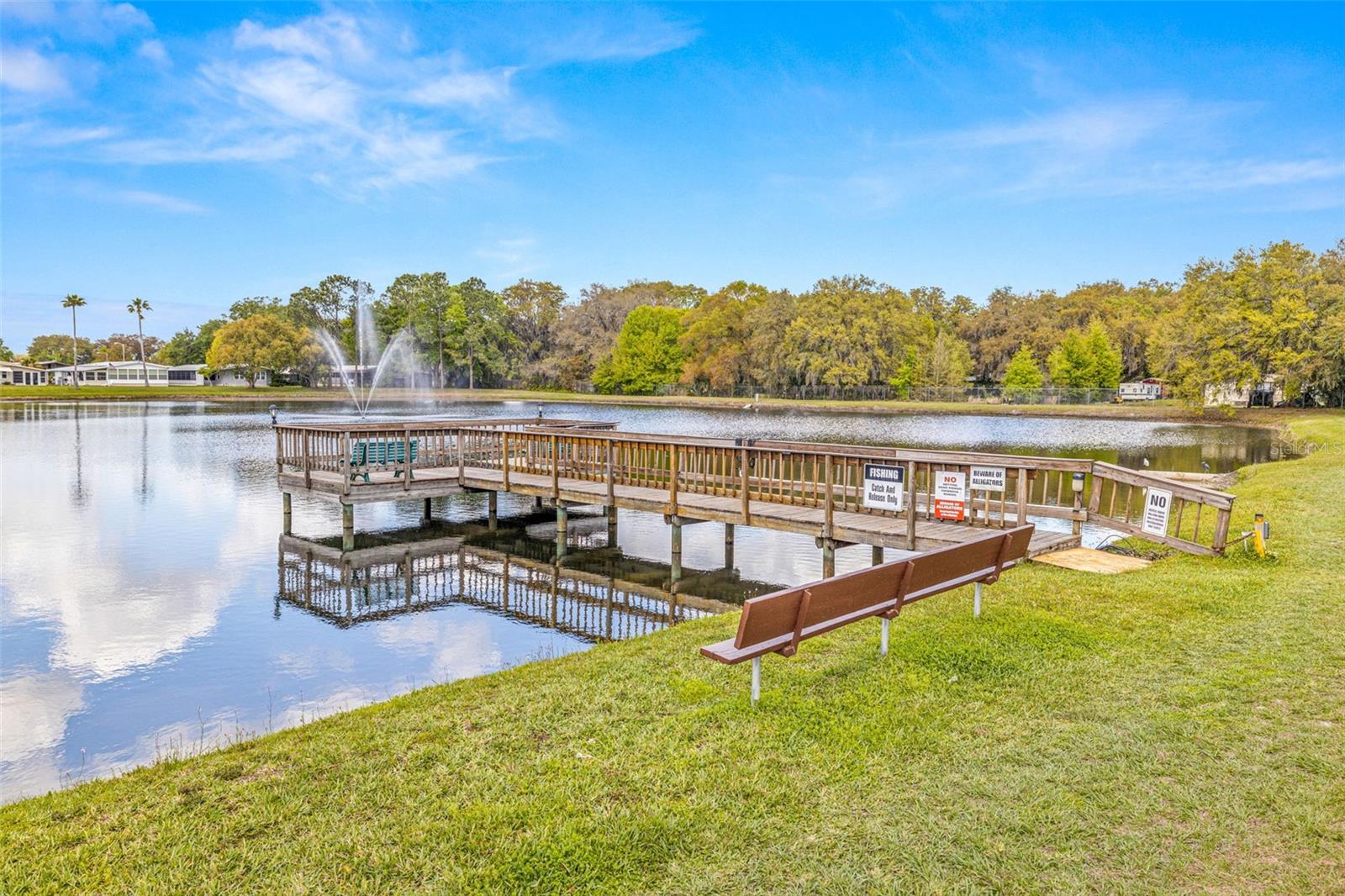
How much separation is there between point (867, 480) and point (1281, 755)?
810cm

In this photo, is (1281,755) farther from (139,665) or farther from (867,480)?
(139,665)

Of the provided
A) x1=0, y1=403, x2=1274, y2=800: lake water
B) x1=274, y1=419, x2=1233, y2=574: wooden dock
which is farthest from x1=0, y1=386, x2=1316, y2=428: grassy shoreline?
x1=0, y1=403, x2=1274, y2=800: lake water

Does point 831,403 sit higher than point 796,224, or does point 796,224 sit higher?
point 796,224

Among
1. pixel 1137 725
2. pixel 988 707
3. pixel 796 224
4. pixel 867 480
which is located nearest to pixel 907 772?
pixel 988 707

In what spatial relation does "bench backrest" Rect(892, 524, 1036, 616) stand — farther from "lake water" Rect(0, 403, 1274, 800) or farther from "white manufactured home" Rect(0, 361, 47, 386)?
"white manufactured home" Rect(0, 361, 47, 386)

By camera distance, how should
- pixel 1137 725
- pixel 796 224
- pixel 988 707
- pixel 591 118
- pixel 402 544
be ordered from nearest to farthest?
pixel 1137 725 → pixel 988 707 → pixel 402 544 → pixel 591 118 → pixel 796 224

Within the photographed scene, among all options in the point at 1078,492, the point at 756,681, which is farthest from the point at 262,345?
the point at 756,681

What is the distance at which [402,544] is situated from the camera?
16.8 metres

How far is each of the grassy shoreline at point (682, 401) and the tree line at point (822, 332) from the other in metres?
3.02

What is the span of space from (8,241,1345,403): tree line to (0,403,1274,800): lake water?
178 feet

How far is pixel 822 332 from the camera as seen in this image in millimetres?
81750

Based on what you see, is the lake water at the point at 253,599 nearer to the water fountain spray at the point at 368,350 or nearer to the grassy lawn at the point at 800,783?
the grassy lawn at the point at 800,783

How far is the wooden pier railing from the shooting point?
441 inches

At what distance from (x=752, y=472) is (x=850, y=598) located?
10827mm
